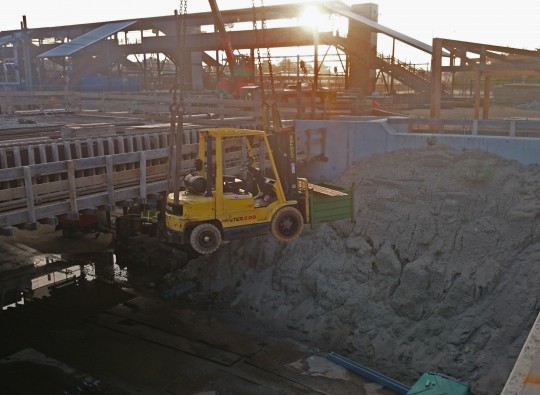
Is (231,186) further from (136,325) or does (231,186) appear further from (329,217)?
Result: (136,325)

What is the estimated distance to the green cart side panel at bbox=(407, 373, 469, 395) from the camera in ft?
29.1

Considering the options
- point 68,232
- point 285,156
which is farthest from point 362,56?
point 285,156

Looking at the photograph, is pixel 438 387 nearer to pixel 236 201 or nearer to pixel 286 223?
pixel 286 223

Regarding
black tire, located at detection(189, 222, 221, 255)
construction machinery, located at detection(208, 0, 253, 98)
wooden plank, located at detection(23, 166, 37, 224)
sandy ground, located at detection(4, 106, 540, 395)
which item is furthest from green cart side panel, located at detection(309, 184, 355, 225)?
construction machinery, located at detection(208, 0, 253, 98)

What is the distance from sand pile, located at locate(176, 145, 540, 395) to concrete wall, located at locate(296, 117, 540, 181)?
33cm

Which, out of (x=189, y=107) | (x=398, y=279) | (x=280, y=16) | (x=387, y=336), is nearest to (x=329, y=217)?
(x=398, y=279)

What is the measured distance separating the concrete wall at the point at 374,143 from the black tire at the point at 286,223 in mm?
6367

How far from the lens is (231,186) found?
11.5m

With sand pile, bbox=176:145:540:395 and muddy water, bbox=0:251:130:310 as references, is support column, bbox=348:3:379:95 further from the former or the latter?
muddy water, bbox=0:251:130:310

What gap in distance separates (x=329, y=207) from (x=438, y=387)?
5.21 m

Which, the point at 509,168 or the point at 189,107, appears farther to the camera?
the point at 189,107

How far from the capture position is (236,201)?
36.9 feet

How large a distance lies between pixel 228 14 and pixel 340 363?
3467cm

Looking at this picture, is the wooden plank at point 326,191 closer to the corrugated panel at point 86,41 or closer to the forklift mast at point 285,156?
the forklift mast at point 285,156
